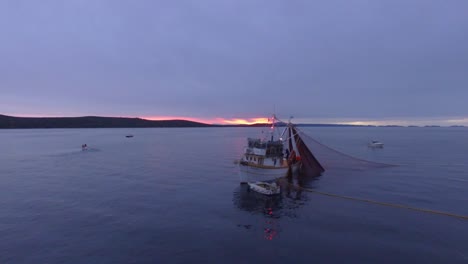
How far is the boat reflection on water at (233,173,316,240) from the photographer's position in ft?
102

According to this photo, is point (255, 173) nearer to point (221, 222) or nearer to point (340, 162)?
point (221, 222)

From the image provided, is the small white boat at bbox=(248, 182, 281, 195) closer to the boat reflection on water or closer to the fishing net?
the boat reflection on water

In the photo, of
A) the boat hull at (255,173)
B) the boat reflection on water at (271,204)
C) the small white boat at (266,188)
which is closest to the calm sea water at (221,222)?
the boat reflection on water at (271,204)

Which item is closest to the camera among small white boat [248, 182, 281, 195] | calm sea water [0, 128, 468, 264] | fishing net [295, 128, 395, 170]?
calm sea water [0, 128, 468, 264]

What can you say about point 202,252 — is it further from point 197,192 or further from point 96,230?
point 197,192

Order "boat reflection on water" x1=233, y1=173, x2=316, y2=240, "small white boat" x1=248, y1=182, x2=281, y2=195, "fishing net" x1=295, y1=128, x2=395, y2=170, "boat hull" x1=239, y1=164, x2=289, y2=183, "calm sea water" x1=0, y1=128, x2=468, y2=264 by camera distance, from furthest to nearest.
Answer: "fishing net" x1=295, y1=128, x2=395, y2=170
"boat hull" x1=239, y1=164, x2=289, y2=183
"small white boat" x1=248, y1=182, x2=281, y2=195
"boat reflection on water" x1=233, y1=173, x2=316, y2=240
"calm sea water" x1=0, y1=128, x2=468, y2=264

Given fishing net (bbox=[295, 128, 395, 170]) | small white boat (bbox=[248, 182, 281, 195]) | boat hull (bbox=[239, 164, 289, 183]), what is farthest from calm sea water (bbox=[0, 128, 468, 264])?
fishing net (bbox=[295, 128, 395, 170])

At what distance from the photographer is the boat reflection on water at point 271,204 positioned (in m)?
31.2

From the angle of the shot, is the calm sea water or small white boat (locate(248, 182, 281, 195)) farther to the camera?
small white boat (locate(248, 182, 281, 195))

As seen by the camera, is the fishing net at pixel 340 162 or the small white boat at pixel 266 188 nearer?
the small white boat at pixel 266 188

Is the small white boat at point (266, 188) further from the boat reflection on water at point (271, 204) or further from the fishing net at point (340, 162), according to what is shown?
the fishing net at point (340, 162)

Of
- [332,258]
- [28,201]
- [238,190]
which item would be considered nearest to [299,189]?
[238,190]

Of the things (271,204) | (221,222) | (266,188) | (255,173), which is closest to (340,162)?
(255,173)

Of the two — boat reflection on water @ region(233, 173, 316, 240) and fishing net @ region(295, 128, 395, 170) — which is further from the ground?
fishing net @ region(295, 128, 395, 170)
